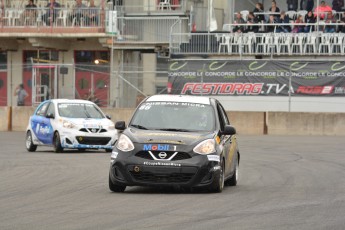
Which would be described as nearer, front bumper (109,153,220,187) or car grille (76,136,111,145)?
front bumper (109,153,220,187)

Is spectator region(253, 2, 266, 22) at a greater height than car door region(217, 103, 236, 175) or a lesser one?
greater

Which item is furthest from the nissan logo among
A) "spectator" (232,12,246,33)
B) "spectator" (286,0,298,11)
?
"spectator" (286,0,298,11)

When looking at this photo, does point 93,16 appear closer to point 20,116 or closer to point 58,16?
point 58,16

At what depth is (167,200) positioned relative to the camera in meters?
13.7

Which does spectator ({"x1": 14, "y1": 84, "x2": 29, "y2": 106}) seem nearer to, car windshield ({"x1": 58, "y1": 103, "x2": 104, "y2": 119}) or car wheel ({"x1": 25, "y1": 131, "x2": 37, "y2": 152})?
car windshield ({"x1": 58, "y1": 103, "x2": 104, "y2": 119})

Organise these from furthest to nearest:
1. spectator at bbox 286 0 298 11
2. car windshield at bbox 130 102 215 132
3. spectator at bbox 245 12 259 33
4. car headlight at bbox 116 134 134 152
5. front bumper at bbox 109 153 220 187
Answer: spectator at bbox 286 0 298 11, spectator at bbox 245 12 259 33, car windshield at bbox 130 102 215 132, car headlight at bbox 116 134 134 152, front bumper at bbox 109 153 220 187

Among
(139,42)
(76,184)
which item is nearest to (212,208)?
(76,184)

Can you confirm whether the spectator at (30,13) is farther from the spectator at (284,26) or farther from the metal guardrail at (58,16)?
the spectator at (284,26)

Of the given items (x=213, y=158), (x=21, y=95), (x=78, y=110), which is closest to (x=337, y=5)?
(x=21, y=95)

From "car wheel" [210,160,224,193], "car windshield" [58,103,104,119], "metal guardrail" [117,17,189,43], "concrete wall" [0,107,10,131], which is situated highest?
"metal guardrail" [117,17,189,43]

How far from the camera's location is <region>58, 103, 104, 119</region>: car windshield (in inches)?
1084

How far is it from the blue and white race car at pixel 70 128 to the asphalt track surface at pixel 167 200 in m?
3.01

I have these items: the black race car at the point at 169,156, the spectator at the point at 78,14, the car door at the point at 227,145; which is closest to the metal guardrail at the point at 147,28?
the spectator at the point at 78,14

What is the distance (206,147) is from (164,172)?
0.75m
